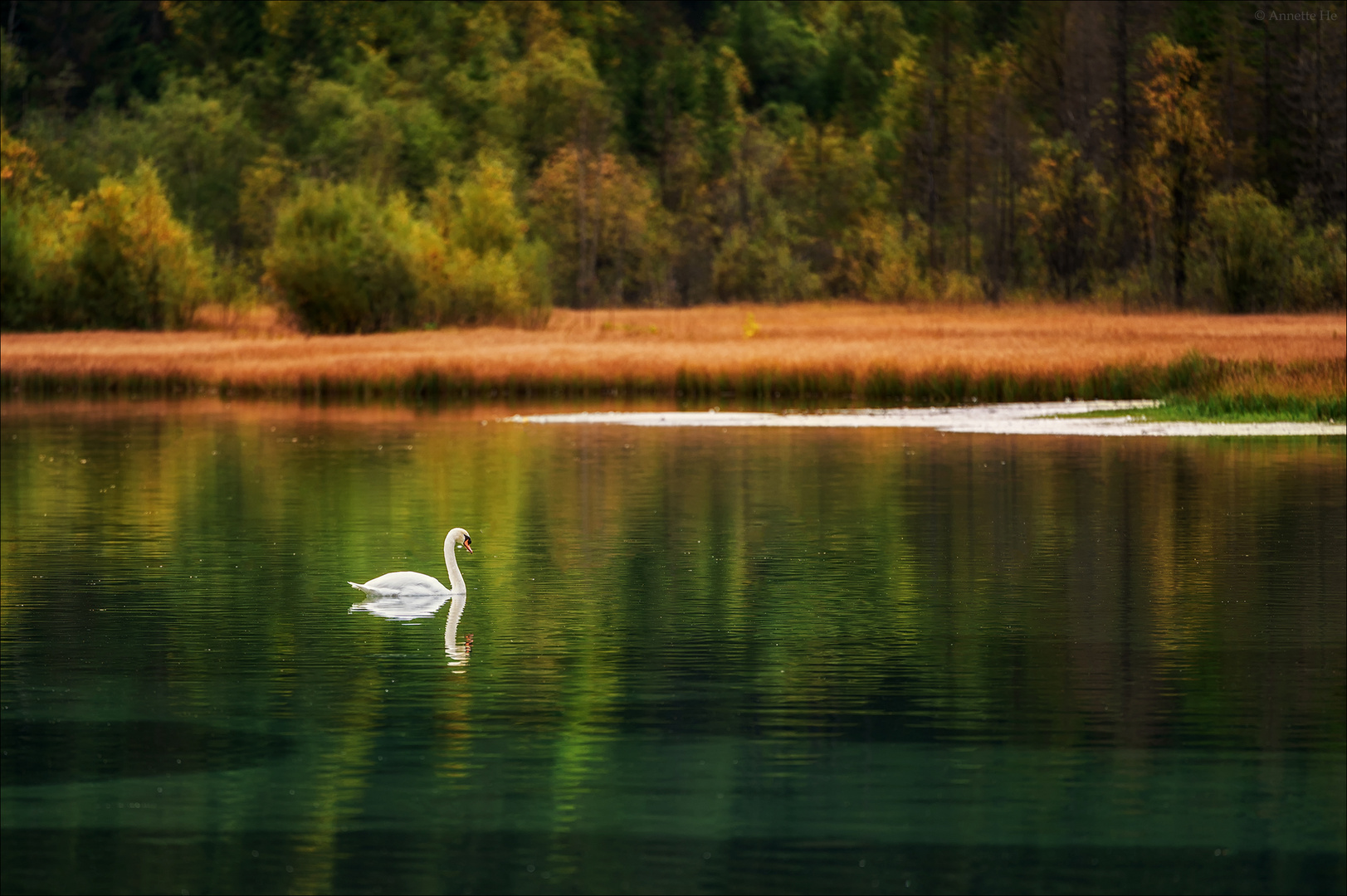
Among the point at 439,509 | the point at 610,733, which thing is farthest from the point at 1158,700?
the point at 439,509

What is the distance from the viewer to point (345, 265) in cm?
7275

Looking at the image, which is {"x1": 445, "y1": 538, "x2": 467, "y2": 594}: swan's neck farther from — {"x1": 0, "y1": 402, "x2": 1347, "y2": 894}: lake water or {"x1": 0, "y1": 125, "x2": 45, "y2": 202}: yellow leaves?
{"x1": 0, "y1": 125, "x2": 45, "y2": 202}: yellow leaves

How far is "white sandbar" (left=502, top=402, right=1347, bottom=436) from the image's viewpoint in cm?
3975

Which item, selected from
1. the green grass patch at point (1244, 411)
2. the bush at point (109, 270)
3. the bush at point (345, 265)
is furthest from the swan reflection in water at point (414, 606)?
the bush at point (109, 270)

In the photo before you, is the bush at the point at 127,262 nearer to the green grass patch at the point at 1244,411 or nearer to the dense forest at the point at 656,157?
the dense forest at the point at 656,157

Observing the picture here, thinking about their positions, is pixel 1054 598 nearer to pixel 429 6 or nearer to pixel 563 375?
pixel 563 375

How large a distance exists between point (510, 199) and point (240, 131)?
3898 centimetres

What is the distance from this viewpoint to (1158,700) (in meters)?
14.6

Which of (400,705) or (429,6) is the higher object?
(429,6)

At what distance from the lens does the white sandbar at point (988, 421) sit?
39750mm

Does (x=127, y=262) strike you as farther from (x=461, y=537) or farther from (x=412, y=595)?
(x=412, y=595)

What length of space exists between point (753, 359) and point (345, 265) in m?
23.0

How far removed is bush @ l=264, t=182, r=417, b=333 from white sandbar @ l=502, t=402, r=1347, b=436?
26221 mm

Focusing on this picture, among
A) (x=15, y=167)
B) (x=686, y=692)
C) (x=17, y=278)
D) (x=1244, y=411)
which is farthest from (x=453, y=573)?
(x=15, y=167)
